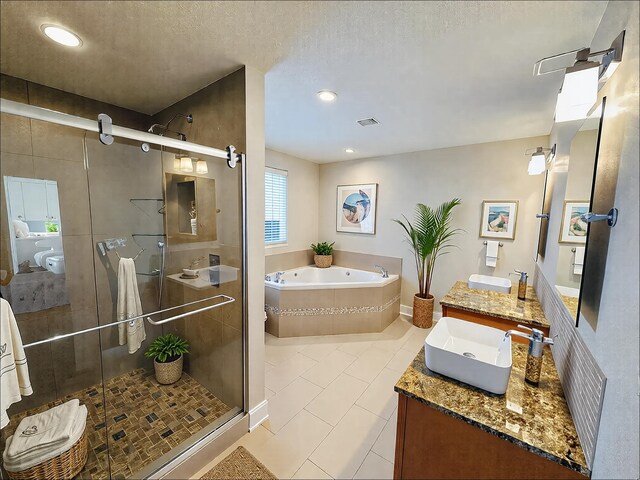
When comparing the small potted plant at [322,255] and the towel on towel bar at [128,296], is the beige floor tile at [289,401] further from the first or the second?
the small potted plant at [322,255]

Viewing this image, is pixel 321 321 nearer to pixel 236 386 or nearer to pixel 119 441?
pixel 236 386

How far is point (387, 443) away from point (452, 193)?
117 inches

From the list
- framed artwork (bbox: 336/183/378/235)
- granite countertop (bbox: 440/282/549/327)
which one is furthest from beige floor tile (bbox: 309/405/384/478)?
framed artwork (bbox: 336/183/378/235)

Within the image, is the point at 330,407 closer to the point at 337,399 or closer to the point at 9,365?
the point at 337,399

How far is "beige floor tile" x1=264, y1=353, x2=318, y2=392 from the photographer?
7.60ft

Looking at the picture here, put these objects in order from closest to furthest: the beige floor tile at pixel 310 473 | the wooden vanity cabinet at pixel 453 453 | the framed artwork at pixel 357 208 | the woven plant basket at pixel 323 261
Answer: the wooden vanity cabinet at pixel 453 453, the beige floor tile at pixel 310 473, the framed artwork at pixel 357 208, the woven plant basket at pixel 323 261

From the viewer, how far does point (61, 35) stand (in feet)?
4.44

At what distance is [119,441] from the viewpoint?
1693mm

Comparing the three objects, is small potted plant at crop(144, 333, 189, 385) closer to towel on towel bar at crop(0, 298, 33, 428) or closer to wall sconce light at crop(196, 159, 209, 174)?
towel on towel bar at crop(0, 298, 33, 428)

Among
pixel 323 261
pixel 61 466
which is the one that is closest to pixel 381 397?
pixel 61 466

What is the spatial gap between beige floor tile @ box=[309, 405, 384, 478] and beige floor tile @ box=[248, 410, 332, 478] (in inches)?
2.5

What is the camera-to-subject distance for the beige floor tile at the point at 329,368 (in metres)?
2.39

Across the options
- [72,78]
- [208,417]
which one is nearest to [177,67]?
[72,78]

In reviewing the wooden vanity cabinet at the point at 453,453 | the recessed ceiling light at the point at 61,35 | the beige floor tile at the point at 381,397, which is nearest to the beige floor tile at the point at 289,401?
the beige floor tile at the point at 381,397
